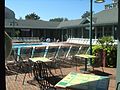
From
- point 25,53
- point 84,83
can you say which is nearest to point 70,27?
point 25,53

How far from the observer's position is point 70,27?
42438 mm

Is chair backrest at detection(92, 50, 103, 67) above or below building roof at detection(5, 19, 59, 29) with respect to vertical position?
below

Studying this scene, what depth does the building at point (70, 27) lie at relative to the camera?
113ft

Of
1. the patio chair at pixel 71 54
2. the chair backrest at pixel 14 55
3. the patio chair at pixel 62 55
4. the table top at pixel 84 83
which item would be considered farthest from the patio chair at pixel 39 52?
the table top at pixel 84 83

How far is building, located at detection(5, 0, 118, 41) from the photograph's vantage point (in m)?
34.5

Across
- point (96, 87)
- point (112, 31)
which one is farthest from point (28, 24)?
point (96, 87)

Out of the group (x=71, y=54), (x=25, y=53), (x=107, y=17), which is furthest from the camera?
(x=107, y=17)

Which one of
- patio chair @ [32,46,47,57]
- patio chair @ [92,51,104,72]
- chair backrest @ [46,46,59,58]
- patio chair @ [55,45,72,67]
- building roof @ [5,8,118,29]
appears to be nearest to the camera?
patio chair @ [32,46,47,57]

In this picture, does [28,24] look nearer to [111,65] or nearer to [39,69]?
[111,65]

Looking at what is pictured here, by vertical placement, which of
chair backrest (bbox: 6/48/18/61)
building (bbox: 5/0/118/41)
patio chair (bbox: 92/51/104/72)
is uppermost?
building (bbox: 5/0/118/41)

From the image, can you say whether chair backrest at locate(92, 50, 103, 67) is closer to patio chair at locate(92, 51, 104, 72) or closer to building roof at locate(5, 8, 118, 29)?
patio chair at locate(92, 51, 104, 72)

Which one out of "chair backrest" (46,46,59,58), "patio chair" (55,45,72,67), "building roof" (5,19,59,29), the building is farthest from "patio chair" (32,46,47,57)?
"building roof" (5,19,59,29)

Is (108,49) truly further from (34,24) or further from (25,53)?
(34,24)

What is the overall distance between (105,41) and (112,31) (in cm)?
2106
